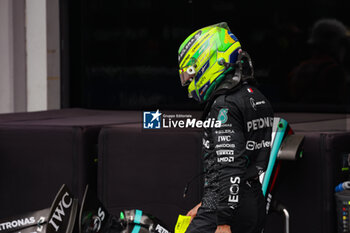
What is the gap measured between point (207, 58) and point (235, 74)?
0.59ft

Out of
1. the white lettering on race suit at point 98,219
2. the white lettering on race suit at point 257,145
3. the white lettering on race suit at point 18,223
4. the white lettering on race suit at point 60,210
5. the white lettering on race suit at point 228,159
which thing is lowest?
the white lettering on race suit at point 18,223

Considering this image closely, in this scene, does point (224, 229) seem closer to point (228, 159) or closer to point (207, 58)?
point (228, 159)

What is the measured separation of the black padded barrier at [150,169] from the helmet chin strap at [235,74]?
1071 mm

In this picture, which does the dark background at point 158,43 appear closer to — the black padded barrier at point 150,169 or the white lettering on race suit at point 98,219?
the black padded barrier at point 150,169

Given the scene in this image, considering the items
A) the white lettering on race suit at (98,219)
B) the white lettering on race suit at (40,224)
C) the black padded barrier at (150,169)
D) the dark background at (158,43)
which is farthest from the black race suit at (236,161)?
the dark background at (158,43)

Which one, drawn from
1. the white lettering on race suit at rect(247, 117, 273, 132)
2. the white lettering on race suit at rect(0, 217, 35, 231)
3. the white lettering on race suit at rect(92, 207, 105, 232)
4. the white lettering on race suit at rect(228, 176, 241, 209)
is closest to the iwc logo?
the white lettering on race suit at rect(247, 117, 273, 132)

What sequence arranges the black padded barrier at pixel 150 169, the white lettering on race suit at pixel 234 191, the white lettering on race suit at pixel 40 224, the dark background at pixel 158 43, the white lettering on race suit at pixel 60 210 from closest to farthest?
the white lettering on race suit at pixel 234 191 < the white lettering on race suit at pixel 60 210 < the white lettering on race suit at pixel 40 224 < the black padded barrier at pixel 150 169 < the dark background at pixel 158 43

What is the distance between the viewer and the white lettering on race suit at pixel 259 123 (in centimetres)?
337

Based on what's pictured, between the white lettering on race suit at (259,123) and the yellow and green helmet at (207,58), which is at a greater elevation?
the yellow and green helmet at (207,58)

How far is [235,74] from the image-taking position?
351cm

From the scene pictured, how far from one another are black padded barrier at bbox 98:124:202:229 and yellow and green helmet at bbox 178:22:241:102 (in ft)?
3.27

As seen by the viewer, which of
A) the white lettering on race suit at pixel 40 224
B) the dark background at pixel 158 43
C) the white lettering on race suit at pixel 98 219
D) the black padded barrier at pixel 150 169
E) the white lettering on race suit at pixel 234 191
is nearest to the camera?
the white lettering on race suit at pixel 234 191

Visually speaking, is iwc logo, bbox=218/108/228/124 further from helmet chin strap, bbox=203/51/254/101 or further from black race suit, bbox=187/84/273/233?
helmet chin strap, bbox=203/51/254/101

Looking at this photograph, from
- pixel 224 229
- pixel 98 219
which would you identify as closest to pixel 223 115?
pixel 224 229
